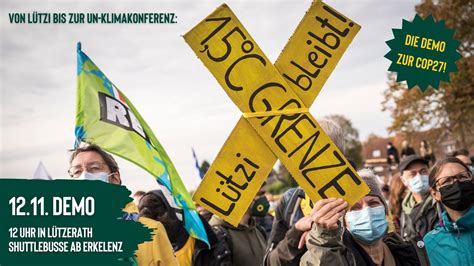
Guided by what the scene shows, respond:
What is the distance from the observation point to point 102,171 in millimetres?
3439

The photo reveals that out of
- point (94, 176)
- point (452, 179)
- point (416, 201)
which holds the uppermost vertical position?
point (416, 201)

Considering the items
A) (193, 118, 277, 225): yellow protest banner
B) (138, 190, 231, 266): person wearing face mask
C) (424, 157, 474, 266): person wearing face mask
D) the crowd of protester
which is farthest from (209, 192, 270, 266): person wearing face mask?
(193, 118, 277, 225): yellow protest banner

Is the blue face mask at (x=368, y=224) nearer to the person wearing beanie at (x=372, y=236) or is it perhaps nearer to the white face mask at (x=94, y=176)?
the person wearing beanie at (x=372, y=236)

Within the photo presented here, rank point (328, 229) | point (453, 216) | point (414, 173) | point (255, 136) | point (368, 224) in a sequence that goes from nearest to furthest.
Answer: point (328, 229)
point (255, 136)
point (368, 224)
point (453, 216)
point (414, 173)

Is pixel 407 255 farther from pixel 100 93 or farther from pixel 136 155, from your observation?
pixel 100 93

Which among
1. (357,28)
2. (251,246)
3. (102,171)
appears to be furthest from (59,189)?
(251,246)

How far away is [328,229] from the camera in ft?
7.98

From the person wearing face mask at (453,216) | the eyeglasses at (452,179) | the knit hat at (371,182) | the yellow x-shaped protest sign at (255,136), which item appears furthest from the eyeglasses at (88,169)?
the eyeglasses at (452,179)

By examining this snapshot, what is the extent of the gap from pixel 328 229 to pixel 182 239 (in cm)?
308

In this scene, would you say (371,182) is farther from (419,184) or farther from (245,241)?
(419,184)

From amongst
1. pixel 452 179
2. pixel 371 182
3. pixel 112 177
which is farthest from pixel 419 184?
pixel 112 177

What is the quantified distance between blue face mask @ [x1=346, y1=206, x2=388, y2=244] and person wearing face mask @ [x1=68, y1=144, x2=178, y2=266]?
105 cm

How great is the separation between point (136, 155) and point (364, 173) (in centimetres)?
135

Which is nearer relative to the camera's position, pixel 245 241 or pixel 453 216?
pixel 453 216
